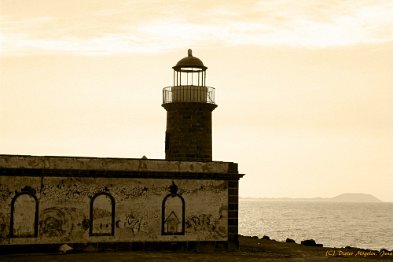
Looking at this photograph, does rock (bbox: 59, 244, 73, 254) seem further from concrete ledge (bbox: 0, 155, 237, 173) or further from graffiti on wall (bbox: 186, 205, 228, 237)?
graffiti on wall (bbox: 186, 205, 228, 237)

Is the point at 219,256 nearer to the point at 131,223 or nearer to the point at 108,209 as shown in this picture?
the point at 131,223

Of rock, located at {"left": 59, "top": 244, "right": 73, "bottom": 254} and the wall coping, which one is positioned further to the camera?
the wall coping

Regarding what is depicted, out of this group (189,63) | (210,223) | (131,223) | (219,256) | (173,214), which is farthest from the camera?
(189,63)

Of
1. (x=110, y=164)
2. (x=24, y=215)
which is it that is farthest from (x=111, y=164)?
(x=24, y=215)

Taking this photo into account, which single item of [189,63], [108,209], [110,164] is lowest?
[108,209]

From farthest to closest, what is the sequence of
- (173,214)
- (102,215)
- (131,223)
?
1. (173,214)
2. (131,223)
3. (102,215)

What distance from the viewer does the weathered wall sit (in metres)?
23.3

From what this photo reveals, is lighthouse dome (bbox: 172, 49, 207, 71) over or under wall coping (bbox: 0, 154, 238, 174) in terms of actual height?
over

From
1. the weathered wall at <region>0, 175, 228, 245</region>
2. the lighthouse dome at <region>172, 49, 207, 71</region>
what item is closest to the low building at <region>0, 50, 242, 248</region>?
the weathered wall at <region>0, 175, 228, 245</region>

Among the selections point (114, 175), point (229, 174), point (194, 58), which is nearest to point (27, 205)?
point (114, 175)

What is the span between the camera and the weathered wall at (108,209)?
23328mm

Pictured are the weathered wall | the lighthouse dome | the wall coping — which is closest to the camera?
the weathered wall

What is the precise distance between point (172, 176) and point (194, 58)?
818 cm

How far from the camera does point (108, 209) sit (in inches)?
961
